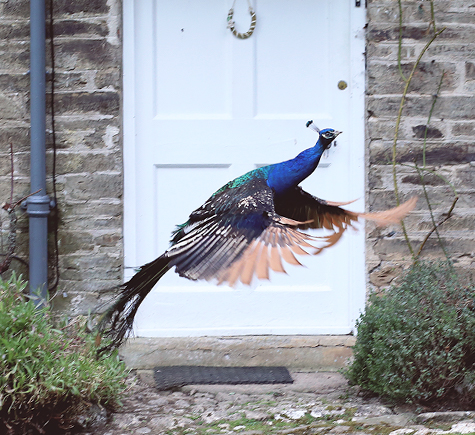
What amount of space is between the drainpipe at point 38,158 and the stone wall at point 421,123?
180cm

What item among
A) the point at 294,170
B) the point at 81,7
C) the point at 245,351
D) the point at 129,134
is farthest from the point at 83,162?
the point at 294,170

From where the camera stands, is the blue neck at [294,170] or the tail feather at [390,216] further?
the blue neck at [294,170]

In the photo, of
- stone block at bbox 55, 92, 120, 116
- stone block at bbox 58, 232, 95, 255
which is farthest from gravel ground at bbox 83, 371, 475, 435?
stone block at bbox 55, 92, 120, 116

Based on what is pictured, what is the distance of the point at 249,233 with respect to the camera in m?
1.64

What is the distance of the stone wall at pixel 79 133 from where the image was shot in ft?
11.4

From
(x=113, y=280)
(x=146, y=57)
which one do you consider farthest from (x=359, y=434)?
(x=146, y=57)

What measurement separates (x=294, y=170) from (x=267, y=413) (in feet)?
4.69

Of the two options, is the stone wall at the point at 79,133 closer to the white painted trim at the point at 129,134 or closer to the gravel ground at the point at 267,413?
the white painted trim at the point at 129,134

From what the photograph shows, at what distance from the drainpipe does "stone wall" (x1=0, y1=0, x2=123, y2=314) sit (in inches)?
3.4

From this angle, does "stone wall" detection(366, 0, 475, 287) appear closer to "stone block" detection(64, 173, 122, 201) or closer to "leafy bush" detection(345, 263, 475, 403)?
"leafy bush" detection(345, 263, 475, 403)

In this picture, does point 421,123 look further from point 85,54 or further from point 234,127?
point 85,54

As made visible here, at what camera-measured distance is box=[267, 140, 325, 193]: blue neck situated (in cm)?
193

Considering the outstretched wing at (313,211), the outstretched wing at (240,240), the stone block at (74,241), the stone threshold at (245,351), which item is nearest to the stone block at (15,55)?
the stone block at (74,241)

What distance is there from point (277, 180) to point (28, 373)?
1277 mm
